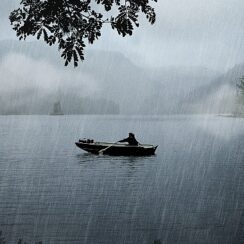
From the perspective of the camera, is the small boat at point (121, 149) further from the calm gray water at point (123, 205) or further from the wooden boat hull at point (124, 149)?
the calm gray water at point (123, 205)

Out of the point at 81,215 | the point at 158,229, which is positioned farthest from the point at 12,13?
the point at 81,215

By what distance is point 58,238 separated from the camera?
54.2 ft

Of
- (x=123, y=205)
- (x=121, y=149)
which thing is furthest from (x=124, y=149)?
(x=123, y=205)

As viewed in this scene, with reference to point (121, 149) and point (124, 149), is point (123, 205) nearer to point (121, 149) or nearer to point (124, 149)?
point (124, 149)

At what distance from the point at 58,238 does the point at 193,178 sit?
19.5 m

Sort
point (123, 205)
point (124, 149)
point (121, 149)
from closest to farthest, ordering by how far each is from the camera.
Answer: point (123, 205) → point (124, 149) → point (121, 149)

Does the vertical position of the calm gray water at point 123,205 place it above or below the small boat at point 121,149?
below

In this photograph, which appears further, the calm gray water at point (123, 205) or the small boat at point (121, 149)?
the small boat at point (121, 149)

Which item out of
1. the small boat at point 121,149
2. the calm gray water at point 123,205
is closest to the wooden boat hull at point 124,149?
the small boat at point 121,149

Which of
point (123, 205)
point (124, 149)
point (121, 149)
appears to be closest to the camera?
point (123, 205)

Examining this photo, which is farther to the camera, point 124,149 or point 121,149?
point 121,149

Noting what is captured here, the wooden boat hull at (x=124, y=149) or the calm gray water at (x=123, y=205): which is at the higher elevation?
the wooden boat hull at (x=124, y=149)

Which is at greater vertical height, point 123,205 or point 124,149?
point 124,149

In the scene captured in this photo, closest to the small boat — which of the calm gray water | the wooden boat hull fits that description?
the wooden boat hull
